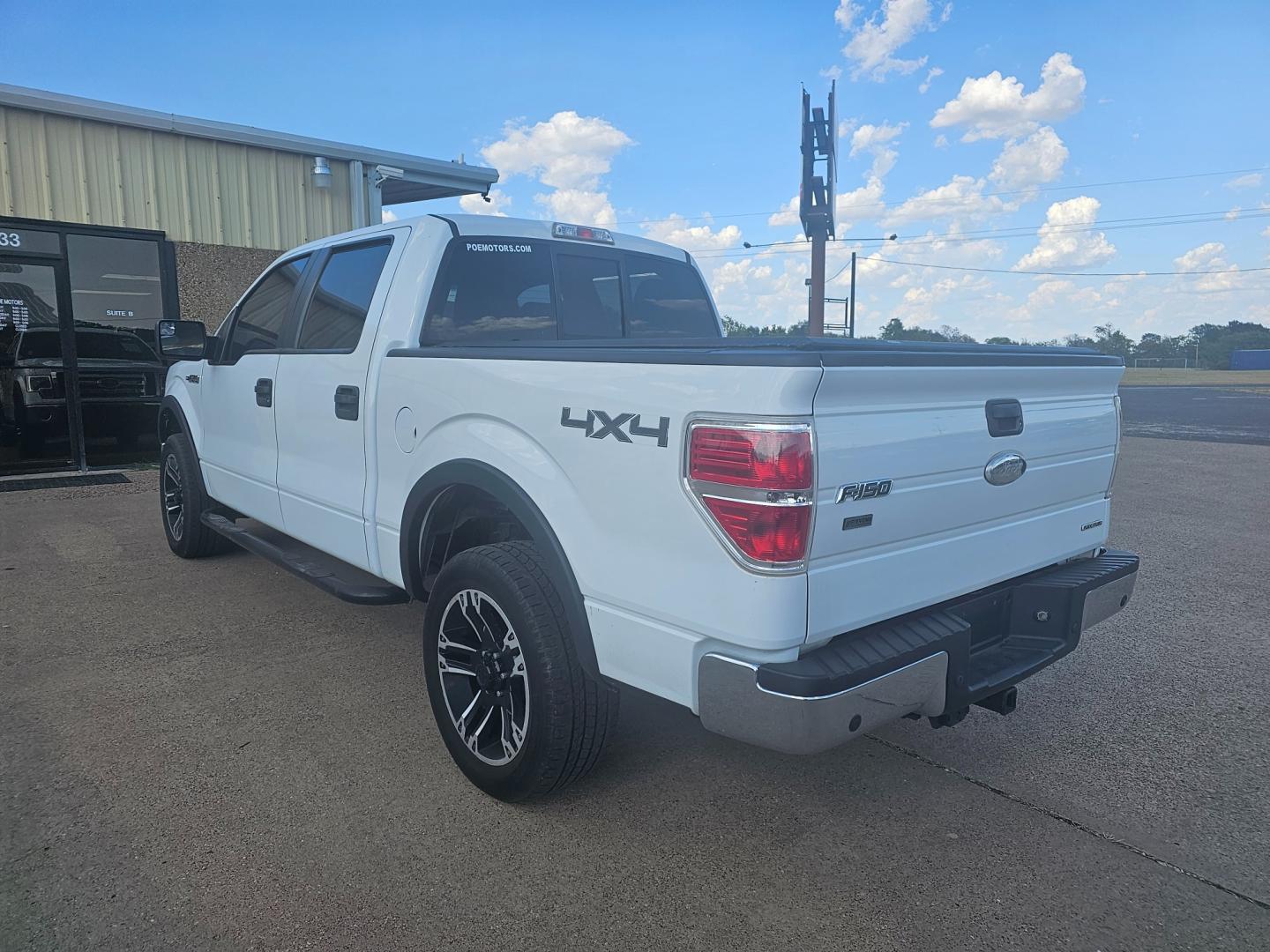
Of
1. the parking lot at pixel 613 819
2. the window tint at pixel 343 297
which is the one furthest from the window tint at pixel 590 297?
the parking lot at pixel 613 819

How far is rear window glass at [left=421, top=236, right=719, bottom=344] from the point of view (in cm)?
377

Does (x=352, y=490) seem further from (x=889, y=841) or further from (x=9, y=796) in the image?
(x=889, y=841)

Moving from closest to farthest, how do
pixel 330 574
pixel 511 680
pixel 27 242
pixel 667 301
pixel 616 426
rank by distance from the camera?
pixel 616 426 → pixel 511 680 → pixel 330 574 → pixel 667 301 → pixel 27 242

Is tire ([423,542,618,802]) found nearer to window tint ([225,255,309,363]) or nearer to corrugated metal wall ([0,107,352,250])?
window tint ([225,255,309,363])

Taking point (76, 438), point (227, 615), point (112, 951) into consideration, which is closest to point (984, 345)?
point (112, 951)

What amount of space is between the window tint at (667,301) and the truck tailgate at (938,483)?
1.89 m

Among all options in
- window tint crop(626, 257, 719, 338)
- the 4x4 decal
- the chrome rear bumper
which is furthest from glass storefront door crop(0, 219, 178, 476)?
the chrome rear bumper

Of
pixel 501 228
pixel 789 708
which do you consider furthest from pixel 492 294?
pixel 789 708

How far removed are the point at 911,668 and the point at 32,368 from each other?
37.3 feet

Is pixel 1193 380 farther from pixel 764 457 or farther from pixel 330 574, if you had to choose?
pixel 764 457

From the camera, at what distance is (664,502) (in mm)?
2373

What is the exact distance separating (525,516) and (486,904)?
1123mm

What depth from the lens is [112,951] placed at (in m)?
2.28

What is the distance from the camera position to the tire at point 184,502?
5773mm
